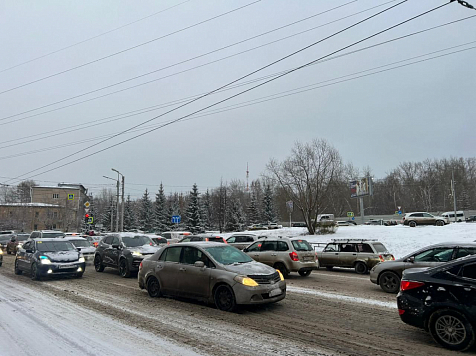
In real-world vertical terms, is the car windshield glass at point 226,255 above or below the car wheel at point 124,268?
above

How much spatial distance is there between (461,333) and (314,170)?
34.6 m

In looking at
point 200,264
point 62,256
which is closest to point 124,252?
point 62,256

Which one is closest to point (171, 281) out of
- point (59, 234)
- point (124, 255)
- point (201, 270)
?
point (201, 270)

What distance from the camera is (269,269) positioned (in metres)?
8.27

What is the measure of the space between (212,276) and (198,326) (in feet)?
5.05

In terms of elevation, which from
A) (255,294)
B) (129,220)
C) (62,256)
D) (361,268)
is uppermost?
(129,220)

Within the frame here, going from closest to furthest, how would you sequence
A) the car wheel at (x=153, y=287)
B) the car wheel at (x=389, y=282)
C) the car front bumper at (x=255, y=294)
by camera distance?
1. the car front bumper at (x=255, y=294)
2. the car wheel at (x=153, y=287)
3. the car wheel at (x=389, y=282)

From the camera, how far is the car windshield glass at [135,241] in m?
15.1

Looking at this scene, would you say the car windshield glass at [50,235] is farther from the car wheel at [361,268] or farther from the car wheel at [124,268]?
the car wheel at [361,268]

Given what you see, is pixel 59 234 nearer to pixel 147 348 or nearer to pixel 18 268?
pixel 18 268

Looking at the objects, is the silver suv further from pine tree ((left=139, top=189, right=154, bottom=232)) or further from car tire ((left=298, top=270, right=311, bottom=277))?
pine tree ((left=139, top=189, right=154, bottom=232))

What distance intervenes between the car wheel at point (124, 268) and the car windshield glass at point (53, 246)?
2.10 meters

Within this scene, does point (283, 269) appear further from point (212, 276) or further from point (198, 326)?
point (198, 326)

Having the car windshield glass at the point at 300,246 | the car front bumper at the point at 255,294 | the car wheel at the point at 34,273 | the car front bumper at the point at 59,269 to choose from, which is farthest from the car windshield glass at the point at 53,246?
the car front bumper at the point at 255,294
